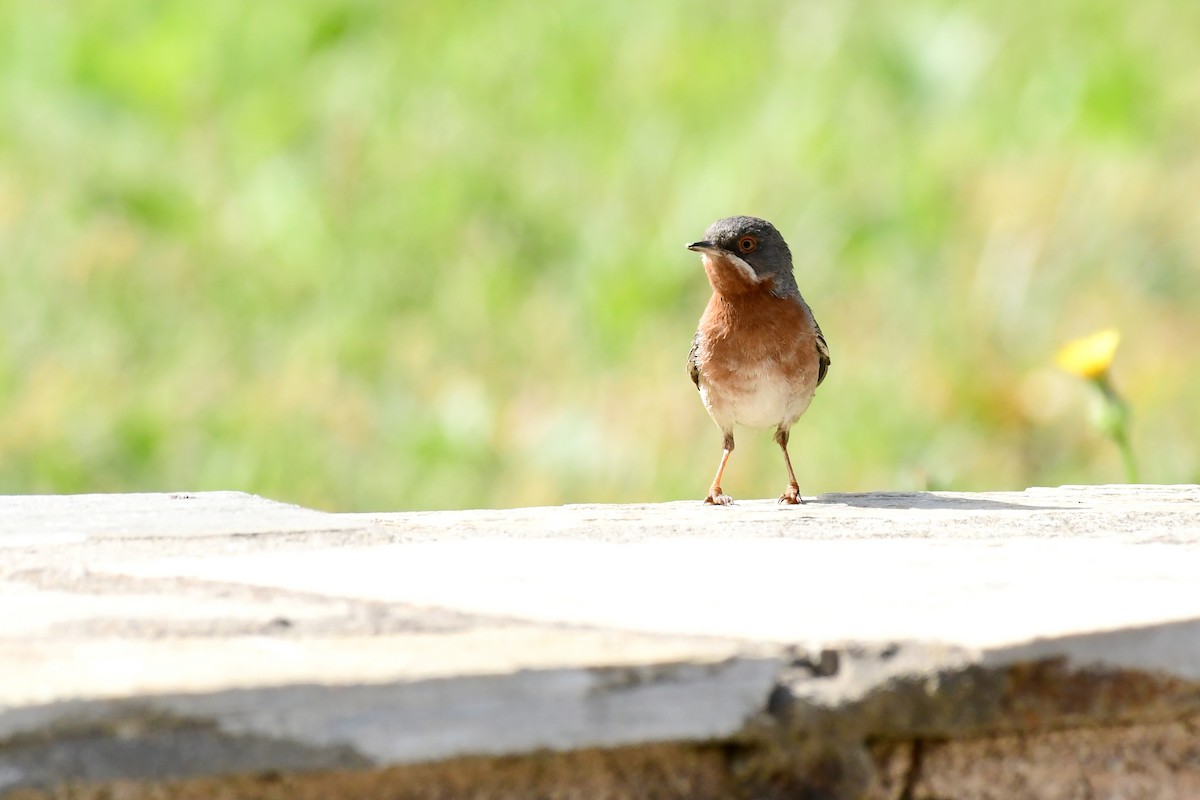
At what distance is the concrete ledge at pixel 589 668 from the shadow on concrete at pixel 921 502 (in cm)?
67

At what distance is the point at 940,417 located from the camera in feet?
22.7

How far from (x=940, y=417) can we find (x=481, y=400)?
1846 millimetres

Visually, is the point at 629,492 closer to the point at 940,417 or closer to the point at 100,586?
the point at 940,417

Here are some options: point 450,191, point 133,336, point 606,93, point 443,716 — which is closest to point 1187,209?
point 606,93

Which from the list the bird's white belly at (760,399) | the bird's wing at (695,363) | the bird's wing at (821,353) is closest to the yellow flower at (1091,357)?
the bird's wing at (821,353)

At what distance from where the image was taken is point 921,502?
3387mm

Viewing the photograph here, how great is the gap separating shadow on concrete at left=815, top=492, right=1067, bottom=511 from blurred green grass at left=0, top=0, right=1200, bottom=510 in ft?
6.74

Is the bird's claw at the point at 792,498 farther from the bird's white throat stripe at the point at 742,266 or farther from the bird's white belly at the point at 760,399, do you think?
the bird's white throat stripe at the point at 742,266

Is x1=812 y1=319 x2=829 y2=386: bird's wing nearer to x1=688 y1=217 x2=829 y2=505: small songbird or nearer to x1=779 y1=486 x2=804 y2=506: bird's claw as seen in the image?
x1=688 y1=217 x2=829 y2=505: small songbird

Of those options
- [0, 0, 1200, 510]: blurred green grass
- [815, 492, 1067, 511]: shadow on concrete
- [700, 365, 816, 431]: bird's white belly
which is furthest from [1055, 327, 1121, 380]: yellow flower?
[0, 0, 1200, 510]: blurred green grass

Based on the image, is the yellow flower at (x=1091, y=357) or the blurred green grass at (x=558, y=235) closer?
the yellow flower at (x=1091, y=357)

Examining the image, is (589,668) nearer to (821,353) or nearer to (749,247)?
(749,247)

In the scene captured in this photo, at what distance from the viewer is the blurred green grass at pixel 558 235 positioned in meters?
6.66

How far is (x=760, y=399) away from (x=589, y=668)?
6.88 ft
